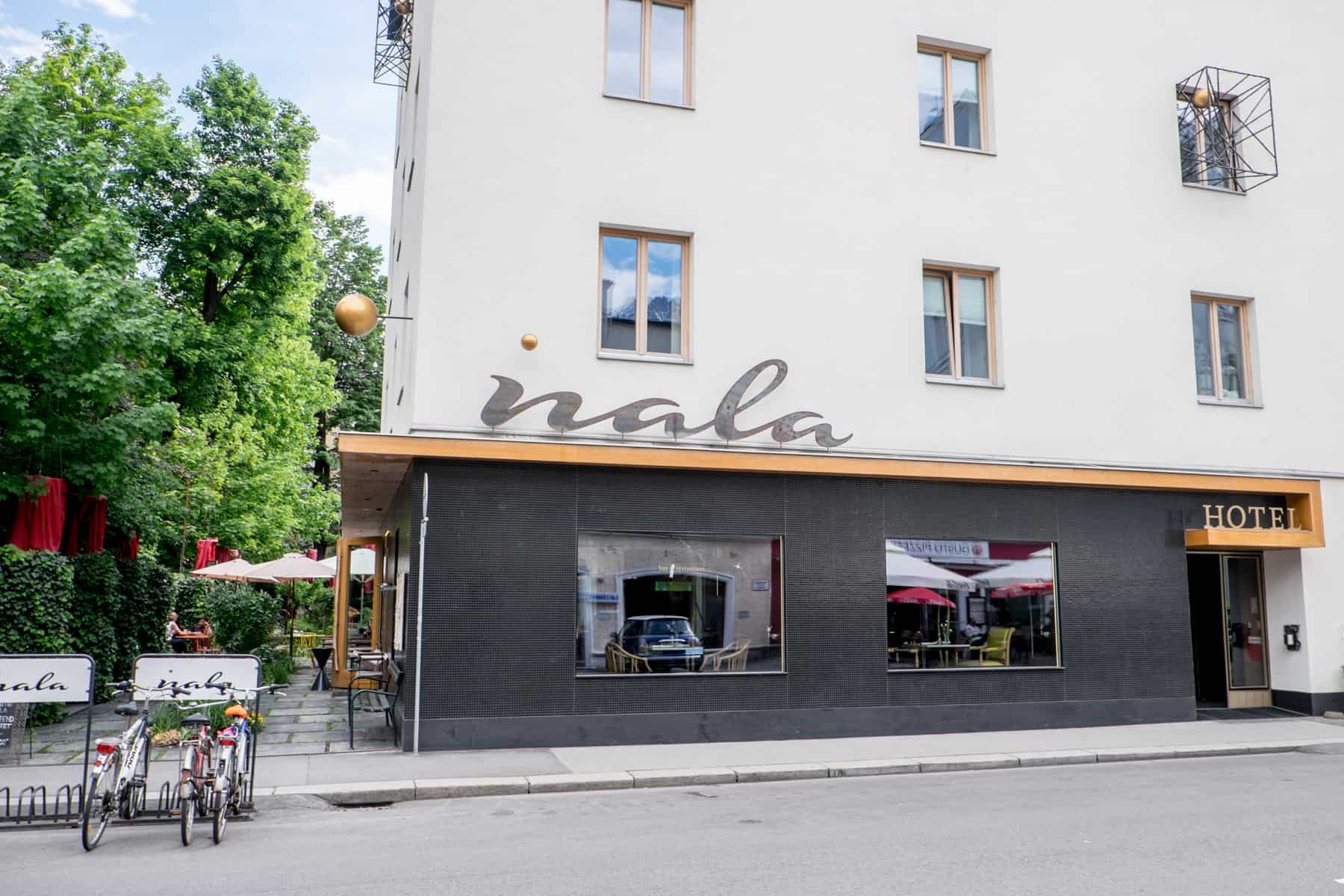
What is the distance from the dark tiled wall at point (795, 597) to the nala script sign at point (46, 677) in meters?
3.35

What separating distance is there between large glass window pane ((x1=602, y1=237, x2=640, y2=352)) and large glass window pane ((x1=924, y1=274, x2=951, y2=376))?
4043 millimetres

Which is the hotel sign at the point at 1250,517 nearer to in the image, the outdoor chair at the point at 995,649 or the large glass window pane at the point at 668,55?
the outdoor chair at the point at 995,649

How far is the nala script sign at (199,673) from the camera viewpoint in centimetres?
909

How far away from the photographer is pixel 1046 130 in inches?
617

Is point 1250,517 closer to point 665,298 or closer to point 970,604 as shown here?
point 970,604

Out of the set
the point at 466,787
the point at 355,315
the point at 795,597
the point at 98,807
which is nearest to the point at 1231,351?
the point at 795,597

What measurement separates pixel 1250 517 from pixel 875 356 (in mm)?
6239

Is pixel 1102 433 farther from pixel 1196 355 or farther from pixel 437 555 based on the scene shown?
pixel 437 555

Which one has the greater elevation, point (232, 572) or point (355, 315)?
point (355, 315)

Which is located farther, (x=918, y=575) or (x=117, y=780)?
(x=918, y=575)

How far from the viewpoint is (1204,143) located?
16812 mm

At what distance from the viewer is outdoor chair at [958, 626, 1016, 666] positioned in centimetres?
1430

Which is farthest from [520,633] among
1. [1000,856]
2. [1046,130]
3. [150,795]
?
[1046,130]

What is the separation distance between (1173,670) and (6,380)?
54.2 feet
